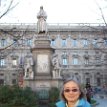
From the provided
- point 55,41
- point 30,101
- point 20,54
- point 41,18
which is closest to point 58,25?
point 55,41

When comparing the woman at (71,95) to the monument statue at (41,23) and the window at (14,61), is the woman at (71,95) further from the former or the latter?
the window at (14,61)

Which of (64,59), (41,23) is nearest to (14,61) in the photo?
(64,59)

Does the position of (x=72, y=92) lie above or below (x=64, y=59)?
below

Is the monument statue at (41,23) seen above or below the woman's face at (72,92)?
above

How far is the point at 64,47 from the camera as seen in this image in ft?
273

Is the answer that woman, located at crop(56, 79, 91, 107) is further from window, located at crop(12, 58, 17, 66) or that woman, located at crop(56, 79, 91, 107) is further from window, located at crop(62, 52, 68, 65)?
window, located at crop(62, 52, 68, 65)

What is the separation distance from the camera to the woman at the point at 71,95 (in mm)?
3944

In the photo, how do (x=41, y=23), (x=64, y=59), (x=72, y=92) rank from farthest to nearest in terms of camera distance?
(x=64, y=59) < (x=41, y=23) < (x=72, y=92)

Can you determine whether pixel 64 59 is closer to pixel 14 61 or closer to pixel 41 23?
pixel 14 61

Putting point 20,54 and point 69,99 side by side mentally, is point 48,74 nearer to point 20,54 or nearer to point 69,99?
point 69,99

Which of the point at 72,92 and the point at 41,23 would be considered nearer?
the point at 72,92

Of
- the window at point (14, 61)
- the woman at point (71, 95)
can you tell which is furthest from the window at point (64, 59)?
the woman at point (71, 95)

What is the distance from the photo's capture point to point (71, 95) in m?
4.00

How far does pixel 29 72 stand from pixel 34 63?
585 millimetres
